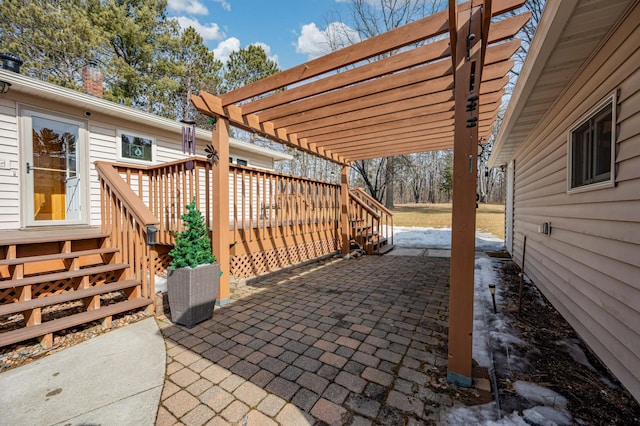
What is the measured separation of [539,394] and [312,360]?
1.57 meters

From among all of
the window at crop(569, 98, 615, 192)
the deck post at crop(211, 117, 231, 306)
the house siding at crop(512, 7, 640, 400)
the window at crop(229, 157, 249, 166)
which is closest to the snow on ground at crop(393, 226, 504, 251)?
the house siding at crop(512, 7, 640, 400)

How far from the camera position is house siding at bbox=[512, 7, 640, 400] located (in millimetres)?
1851

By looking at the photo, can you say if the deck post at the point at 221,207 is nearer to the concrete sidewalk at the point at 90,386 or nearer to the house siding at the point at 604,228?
the concrete sidewalk at the point at 90,386

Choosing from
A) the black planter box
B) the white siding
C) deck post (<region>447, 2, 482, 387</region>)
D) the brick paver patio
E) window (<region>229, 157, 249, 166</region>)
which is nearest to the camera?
the brick paver patio

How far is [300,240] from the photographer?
219 inches

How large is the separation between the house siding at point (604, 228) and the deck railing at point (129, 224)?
418 centimetres

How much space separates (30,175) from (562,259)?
8182 mm

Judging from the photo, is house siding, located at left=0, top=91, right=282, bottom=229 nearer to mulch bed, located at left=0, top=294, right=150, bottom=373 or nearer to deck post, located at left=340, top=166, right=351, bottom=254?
mulch bed, located at left=0, top=294, right=150, bottom=373

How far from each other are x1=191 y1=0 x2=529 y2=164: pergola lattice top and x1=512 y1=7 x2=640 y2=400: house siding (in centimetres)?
71

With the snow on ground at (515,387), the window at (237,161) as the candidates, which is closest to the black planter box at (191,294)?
the snow on ground at (515,387)

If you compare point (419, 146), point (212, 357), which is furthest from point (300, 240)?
point (212, 357)

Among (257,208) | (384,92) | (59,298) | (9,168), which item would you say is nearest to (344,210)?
(257,208)

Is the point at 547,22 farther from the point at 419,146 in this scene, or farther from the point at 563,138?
the point at 419,146

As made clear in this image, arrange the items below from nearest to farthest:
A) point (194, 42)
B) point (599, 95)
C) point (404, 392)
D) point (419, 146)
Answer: point (404, 392)
point (599, 95)
point (419, 146)
point (194, 42)
